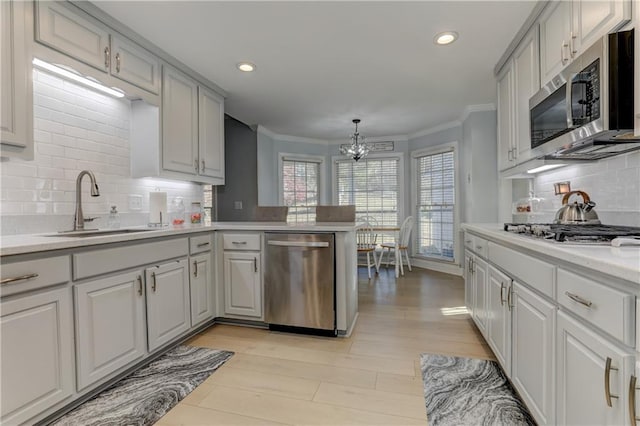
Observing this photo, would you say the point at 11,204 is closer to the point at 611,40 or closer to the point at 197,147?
the point at 197,147

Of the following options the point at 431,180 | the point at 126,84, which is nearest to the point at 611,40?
the point at 126,84

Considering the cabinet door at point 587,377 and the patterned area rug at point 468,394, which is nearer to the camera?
the cabinet door at point 587,377

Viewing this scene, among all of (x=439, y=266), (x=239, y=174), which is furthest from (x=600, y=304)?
(x=239, y=174)

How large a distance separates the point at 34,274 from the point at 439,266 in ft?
16.6

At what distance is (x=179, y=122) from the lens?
A: 112 inches

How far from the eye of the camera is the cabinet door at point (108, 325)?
5.40ft

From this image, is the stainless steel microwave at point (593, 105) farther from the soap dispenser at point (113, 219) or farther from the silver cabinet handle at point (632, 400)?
the soap dispenser at point (113, 219)

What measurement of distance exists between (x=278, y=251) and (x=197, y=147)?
1.37 meters

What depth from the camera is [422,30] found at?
2.37 meters

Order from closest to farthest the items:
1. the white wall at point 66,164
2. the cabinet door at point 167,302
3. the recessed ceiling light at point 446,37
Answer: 1. the white wall at point 66,164
2. the cabinet door at point 167,302
3. the recessed ceiling light at point 446,37

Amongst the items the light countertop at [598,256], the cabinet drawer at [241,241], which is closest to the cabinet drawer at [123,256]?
the cabinet drawer at [241,241]

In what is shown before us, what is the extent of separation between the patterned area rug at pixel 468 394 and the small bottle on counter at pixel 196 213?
243 centimetres

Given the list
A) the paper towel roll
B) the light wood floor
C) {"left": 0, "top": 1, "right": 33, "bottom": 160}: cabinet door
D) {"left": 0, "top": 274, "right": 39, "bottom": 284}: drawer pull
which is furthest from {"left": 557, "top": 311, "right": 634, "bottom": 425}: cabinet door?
the paper towel roll

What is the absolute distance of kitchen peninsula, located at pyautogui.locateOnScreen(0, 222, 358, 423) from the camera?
1.39 meters
